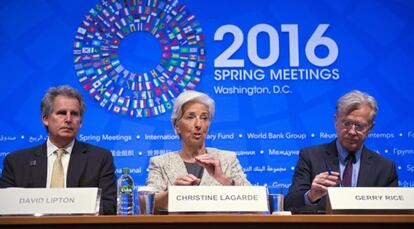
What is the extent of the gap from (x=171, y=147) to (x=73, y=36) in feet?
3.16

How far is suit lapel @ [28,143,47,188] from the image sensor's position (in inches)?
126

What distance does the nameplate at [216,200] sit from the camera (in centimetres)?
211

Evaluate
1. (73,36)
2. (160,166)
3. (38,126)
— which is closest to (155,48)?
(73,36)

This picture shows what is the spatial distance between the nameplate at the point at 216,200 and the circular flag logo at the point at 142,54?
6.70ft

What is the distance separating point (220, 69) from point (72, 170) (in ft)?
4.46

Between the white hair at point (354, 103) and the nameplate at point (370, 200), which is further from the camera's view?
the white hair at point (354, 103)

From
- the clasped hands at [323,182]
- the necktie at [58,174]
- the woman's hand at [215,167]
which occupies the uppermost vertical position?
the necktie at [58,174]

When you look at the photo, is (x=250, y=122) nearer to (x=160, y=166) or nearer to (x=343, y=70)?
(x=343, y=70)

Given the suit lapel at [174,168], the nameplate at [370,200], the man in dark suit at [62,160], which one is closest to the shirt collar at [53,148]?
the man in dark suit at [62,160]

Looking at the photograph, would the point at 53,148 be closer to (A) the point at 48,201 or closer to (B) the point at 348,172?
(A) the point at 48,201

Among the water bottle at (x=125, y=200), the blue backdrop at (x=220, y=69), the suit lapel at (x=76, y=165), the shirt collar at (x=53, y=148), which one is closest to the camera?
the water bottle at (x=125, y=200)

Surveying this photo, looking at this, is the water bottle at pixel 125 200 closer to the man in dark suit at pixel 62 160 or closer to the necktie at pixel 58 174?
the man in dark suit at pixel 62 160

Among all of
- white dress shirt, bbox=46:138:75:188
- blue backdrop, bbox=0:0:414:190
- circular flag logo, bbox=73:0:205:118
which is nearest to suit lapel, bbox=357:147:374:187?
blue backdrop, bbox=0:0:414:190

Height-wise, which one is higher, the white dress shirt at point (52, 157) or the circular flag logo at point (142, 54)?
the circular flag logo at point (142, 54)
